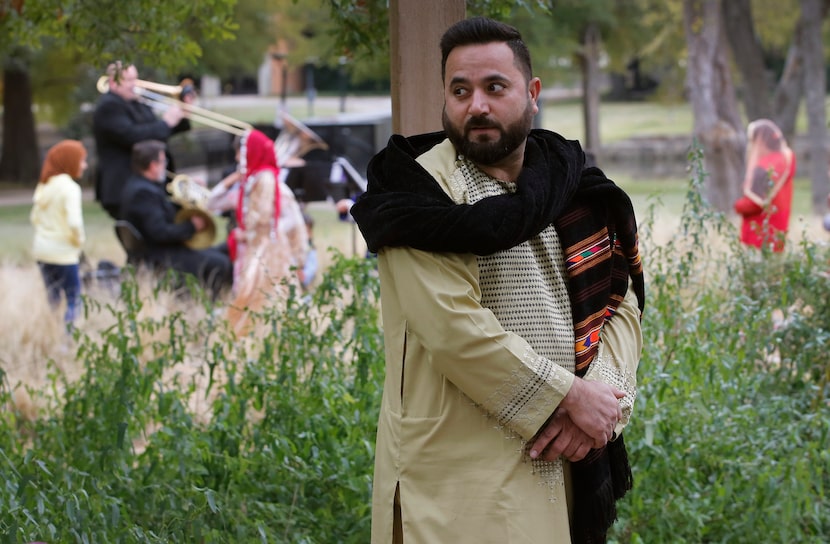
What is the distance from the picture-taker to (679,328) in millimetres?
4883

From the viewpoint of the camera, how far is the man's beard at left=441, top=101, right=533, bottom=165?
103 inches

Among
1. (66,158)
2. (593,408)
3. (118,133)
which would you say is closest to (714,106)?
(118,133)

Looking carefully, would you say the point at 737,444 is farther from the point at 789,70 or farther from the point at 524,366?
the point at 789,70

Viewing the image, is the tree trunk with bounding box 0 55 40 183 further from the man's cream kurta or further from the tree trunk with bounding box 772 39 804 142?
the man's cream kurta

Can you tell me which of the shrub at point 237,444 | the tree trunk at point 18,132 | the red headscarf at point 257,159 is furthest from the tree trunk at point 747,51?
the shrub at point 237,444

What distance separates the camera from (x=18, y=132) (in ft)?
87.6

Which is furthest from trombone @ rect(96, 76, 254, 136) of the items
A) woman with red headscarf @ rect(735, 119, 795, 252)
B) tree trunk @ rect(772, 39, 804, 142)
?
tree trunk @ rect(772, 39, 804, 142)

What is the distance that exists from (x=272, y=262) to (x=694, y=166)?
15.9 feet

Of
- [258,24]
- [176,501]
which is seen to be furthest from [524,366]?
[258,24]

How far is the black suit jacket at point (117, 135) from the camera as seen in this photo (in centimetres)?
1095

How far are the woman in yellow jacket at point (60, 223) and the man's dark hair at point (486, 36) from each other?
7419 mm

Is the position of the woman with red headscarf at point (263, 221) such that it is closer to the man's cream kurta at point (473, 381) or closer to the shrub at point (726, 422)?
the shrub at point (726, 422)

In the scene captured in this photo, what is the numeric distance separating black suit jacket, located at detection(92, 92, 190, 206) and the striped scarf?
865 cm

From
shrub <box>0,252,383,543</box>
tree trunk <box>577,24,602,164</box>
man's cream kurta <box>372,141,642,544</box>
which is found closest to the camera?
man's cream kurta <box>372,141,642,544</box>
